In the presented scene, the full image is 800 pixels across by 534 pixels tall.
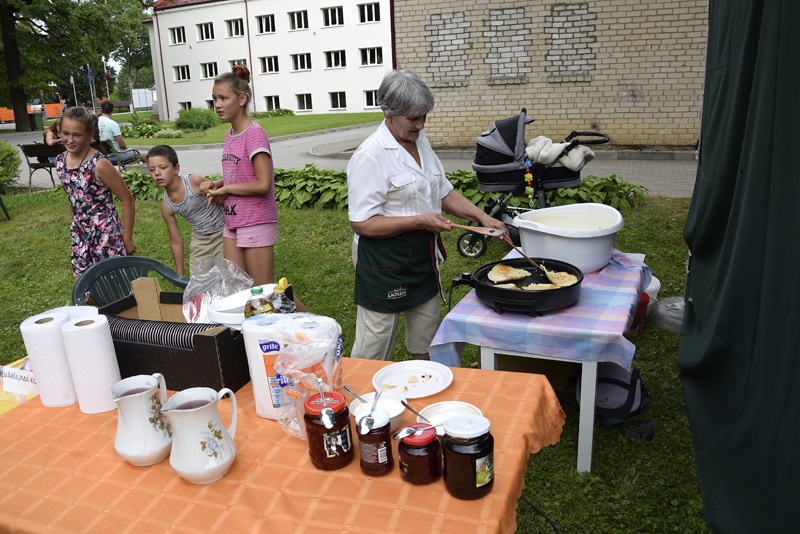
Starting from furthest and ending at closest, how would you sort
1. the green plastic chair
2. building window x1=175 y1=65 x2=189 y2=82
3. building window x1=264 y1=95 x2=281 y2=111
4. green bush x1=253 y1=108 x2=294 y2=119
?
building window x1=175 y1=65 x2=189 y2=82, building window x1=264 y1=95 x2=281 y2=111, green bush x1=253 y1=108 x2=294 y2=119, the green plastic chair

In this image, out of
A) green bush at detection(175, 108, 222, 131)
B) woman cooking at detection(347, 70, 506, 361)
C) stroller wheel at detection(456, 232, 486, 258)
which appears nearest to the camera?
woman cooking at detection(347, 70, 506, 361)

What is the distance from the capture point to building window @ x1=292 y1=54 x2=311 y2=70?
1401 inches

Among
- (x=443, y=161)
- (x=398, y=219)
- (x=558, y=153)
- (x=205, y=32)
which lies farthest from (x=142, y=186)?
(x=205, y=32)

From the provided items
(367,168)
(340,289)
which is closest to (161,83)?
(340,289)

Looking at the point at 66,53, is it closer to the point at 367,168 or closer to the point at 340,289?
the point at 340,289

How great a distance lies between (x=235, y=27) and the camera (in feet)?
121

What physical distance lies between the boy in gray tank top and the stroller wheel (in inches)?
116

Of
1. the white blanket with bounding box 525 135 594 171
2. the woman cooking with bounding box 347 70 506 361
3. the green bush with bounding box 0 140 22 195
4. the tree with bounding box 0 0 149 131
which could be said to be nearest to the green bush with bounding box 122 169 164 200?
the green bush with bounding box 0 140 22 195

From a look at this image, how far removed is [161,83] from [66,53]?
941cm

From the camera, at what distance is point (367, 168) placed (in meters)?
2.84

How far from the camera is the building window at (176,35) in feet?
127

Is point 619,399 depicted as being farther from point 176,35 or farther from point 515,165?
point 176,35

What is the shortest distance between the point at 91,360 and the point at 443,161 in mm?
12009

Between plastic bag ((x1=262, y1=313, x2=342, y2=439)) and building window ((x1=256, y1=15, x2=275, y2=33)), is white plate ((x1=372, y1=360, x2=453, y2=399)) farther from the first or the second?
building window ((x1=256, y1=15, x2=275, y2=33))
